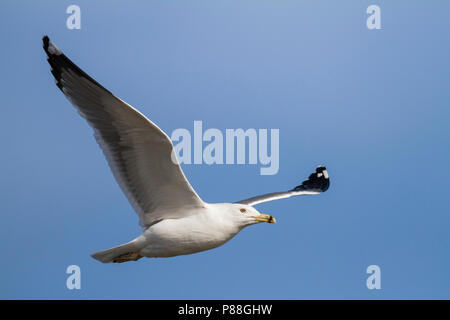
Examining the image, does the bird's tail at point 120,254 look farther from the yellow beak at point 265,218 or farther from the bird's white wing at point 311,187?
the bird's white wing at point 311,187

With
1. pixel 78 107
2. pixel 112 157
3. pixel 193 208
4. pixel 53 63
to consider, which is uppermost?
pixel 53 63

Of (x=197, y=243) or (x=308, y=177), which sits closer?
(x=197, y=243)

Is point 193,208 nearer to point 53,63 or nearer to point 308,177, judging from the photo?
point 53,63

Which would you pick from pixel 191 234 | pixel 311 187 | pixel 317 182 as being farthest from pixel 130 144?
pixel 317 182

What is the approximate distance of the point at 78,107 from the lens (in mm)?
4750

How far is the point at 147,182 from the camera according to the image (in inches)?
195

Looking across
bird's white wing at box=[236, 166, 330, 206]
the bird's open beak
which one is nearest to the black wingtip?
bird's white wing at box=[236, 166, 330, 206]

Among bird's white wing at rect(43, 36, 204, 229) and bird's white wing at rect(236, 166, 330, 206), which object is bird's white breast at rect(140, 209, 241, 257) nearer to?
bird's white wing at rect(43, 36, 204, 229)

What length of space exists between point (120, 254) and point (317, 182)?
8.14ft

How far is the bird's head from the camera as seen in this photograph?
4.96 metres

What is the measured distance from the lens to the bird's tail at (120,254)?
16.4 feet

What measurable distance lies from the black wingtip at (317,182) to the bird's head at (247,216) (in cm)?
177

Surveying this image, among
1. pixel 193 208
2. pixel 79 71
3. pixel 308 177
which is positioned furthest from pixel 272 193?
pixel 79 71

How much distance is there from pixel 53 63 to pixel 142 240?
1290 millimetres
